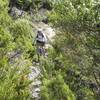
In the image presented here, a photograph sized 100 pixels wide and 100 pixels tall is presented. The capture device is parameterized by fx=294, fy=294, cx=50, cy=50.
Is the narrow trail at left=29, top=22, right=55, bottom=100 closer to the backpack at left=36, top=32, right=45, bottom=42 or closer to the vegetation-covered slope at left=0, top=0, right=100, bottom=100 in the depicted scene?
the vegetation-covered slope at left=0, top=0, right=100, bottom=100

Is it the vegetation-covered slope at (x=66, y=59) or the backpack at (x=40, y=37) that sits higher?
the vegetation-covered slope at (x=66, y=59)

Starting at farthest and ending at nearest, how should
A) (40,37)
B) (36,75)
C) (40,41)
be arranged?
1. (40,37)
2. (40,41)
3. (36,75)

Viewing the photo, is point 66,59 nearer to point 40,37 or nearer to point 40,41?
point 40,41

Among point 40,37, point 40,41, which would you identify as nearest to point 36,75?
point 40,41

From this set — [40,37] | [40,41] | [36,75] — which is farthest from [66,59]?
[40,37]

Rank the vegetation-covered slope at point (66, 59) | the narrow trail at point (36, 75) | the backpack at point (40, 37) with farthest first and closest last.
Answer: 1. the backpack at point (40, 37)
2. the narrow trail at point (36, 75)
3. the vegetation-covered slope at point (66, 59)

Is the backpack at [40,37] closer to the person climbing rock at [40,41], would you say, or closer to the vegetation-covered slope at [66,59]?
the person climbing rock at [40,41]

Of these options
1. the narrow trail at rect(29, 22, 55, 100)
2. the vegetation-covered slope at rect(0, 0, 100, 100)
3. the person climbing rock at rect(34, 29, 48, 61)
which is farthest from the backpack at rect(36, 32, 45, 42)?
the vegetation-covered slope at rect(0, 0, 100, 100)

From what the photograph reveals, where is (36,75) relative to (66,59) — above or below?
below

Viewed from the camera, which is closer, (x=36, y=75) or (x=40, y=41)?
(x=36, y=75)

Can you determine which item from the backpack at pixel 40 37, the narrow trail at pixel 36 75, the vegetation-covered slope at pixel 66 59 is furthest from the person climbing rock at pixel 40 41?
the vegetation-covered slope at pixel 66 59

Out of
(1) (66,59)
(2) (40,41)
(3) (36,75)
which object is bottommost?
(2) (40,41)

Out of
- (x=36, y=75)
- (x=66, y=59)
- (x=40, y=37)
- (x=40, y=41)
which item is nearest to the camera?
(x=66, y=59)

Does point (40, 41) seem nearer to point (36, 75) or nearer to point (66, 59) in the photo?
point (36, 75)
